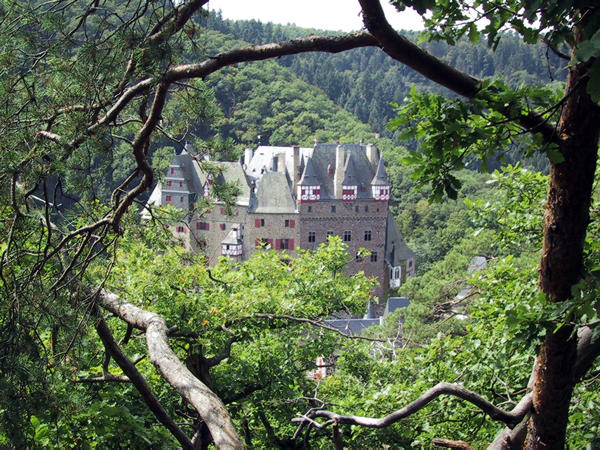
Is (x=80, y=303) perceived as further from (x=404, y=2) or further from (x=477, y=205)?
(x=477, y=205)

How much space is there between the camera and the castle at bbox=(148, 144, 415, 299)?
130ft

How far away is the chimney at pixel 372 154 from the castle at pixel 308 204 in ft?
0.20

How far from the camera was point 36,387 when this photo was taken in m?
3.13

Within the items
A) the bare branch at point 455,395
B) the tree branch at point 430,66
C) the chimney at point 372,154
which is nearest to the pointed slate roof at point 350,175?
the chimney at point 372,154

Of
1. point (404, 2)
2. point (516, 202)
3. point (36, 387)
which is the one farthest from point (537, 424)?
point (516, 202)

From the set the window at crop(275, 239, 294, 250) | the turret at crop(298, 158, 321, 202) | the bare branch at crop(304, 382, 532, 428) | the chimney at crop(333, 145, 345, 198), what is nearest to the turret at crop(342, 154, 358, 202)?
the chimney at crop(333, 145, 345, 198)

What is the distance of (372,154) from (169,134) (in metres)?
38.4

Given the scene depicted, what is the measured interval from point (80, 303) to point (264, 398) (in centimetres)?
360

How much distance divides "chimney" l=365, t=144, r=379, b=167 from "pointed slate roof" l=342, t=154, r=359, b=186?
126cm

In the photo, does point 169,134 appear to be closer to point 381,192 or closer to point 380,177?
point 380,177

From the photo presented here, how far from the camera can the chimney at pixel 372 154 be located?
4150cm

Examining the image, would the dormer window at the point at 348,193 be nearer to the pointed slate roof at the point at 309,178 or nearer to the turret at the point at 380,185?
the turret at the point at 380,185

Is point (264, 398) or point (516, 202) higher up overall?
point (516, 202)

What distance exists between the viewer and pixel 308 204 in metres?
40.6
